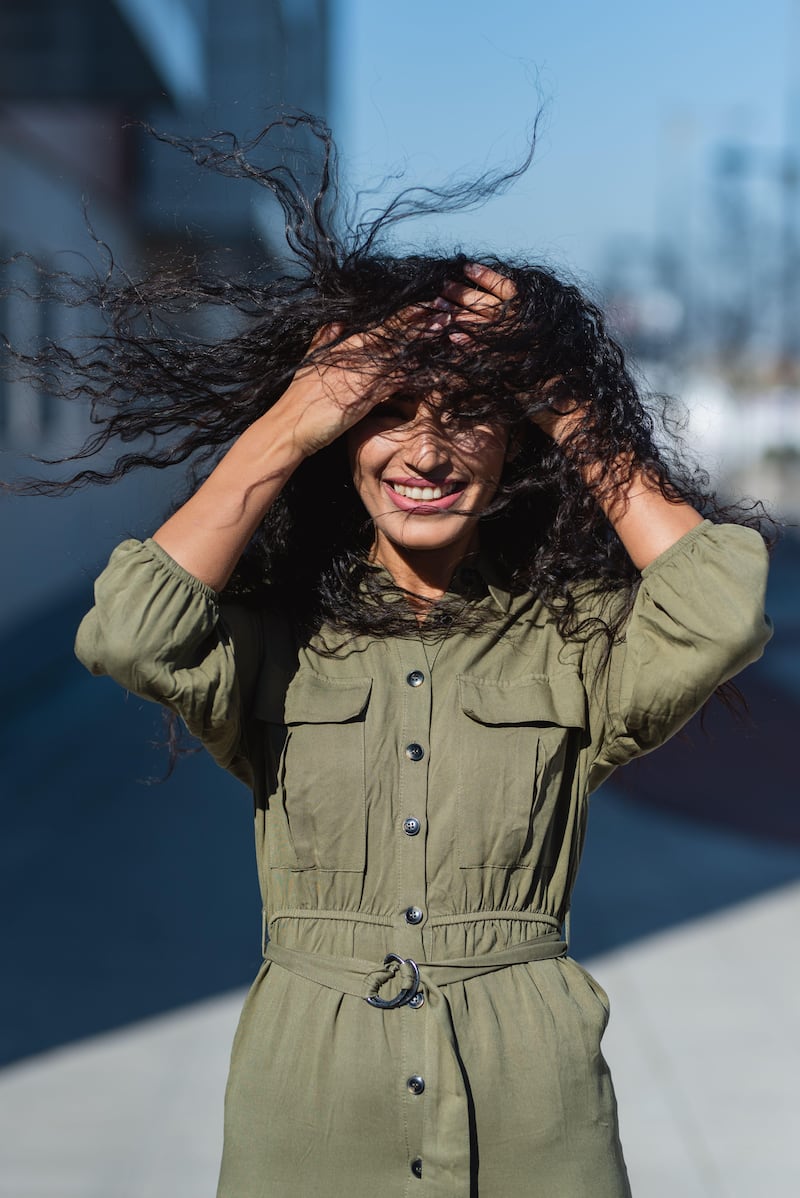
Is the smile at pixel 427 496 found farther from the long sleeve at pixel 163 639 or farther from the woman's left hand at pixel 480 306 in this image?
the long sleeve at pixel 163 639

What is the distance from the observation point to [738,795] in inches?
329

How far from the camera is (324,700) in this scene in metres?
1.88

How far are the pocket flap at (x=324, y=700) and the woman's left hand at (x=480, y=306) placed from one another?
408 millimetres

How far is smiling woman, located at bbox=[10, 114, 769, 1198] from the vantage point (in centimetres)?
177

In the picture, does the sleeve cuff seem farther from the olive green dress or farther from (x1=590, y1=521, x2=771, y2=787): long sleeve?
(x1=590, y1=521, x2=771, y2=787): long sleeve

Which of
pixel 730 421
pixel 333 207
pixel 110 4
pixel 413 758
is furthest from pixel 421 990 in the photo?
pixel 730 421

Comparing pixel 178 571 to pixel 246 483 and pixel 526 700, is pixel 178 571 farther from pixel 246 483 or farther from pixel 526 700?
pixel 526 700

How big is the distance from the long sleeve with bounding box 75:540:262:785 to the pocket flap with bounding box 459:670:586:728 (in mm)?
298

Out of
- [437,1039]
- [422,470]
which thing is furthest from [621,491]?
[437,1039]

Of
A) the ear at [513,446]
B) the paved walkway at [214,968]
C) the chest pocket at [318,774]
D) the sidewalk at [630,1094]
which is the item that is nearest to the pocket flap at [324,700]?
the chest pocket at [318,774]

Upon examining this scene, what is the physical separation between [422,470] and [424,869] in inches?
19.5

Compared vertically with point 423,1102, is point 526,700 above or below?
above

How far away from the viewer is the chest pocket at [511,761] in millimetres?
1825

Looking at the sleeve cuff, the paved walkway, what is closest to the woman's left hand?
the sleeve cuff
